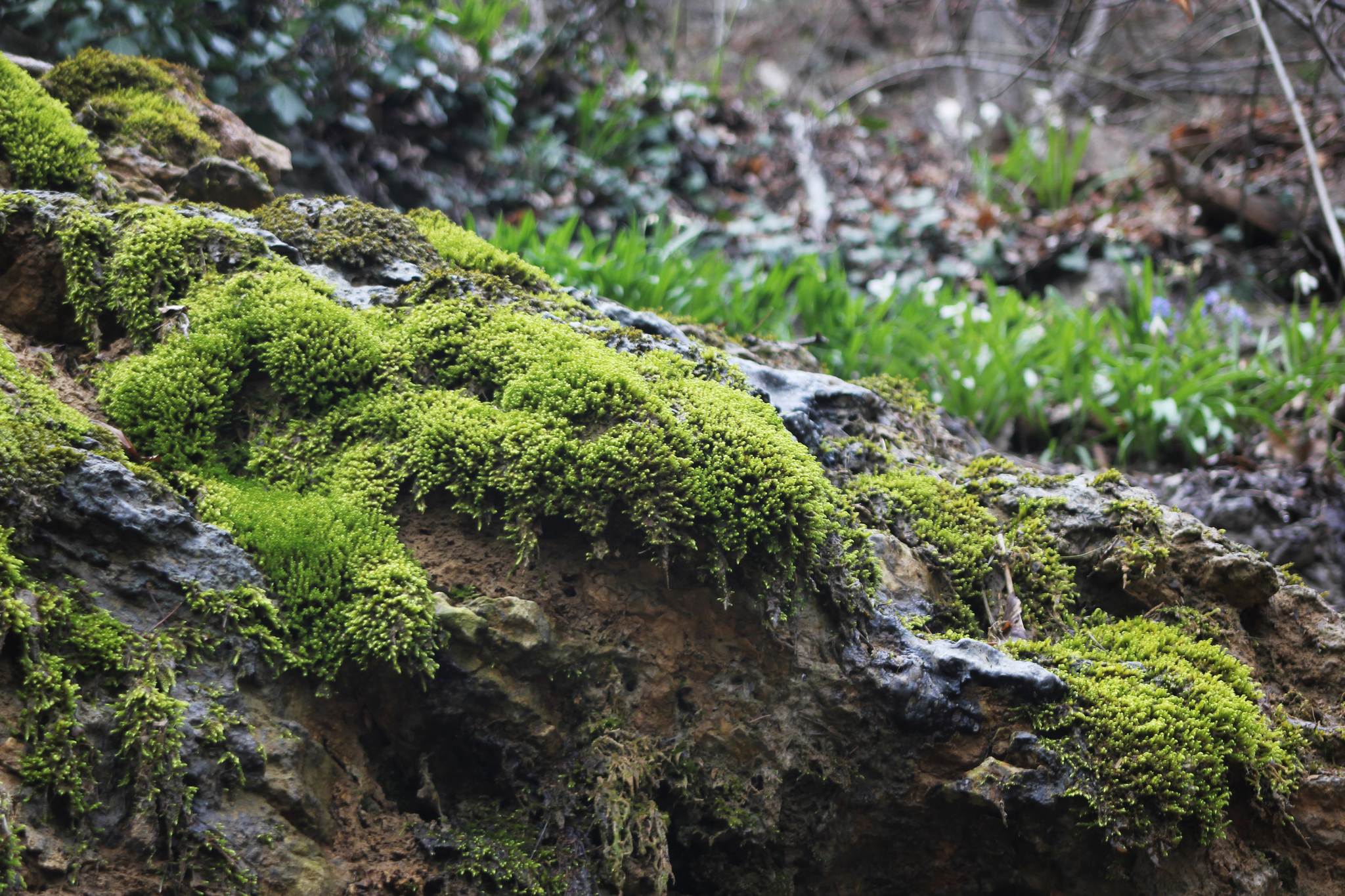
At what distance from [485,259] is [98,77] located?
5.60 feet

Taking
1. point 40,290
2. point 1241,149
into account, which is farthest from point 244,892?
point 1241,149

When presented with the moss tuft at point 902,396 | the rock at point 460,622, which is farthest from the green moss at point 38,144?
the moss tuft at point 902,396

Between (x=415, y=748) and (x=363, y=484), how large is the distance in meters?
0.72

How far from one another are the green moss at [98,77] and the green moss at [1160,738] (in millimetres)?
3783

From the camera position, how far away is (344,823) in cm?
190

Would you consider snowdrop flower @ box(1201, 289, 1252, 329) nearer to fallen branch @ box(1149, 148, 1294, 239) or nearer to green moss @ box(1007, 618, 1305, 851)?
fallen branch @ box(1149, 148, 1294, 239)

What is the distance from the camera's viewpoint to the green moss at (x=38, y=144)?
2.50 m

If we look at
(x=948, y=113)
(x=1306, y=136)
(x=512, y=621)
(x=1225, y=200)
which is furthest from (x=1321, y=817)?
(x=948, y=113)

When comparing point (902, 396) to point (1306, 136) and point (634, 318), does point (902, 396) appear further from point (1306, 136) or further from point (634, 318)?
point (1306, 136)

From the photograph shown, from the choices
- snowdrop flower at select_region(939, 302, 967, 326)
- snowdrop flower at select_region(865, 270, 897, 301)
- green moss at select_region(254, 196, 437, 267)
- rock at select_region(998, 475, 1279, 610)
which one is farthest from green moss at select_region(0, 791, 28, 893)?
snowdrop flower at select_region(939, 302, 967, 326)

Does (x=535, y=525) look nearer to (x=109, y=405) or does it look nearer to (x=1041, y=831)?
(x=109, y=405)

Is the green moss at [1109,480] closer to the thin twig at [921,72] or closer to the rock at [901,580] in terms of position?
the rock at [901,580]

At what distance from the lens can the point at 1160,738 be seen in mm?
→ 1983

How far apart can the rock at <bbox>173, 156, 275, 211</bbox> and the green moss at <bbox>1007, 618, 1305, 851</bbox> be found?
3.09 metres
